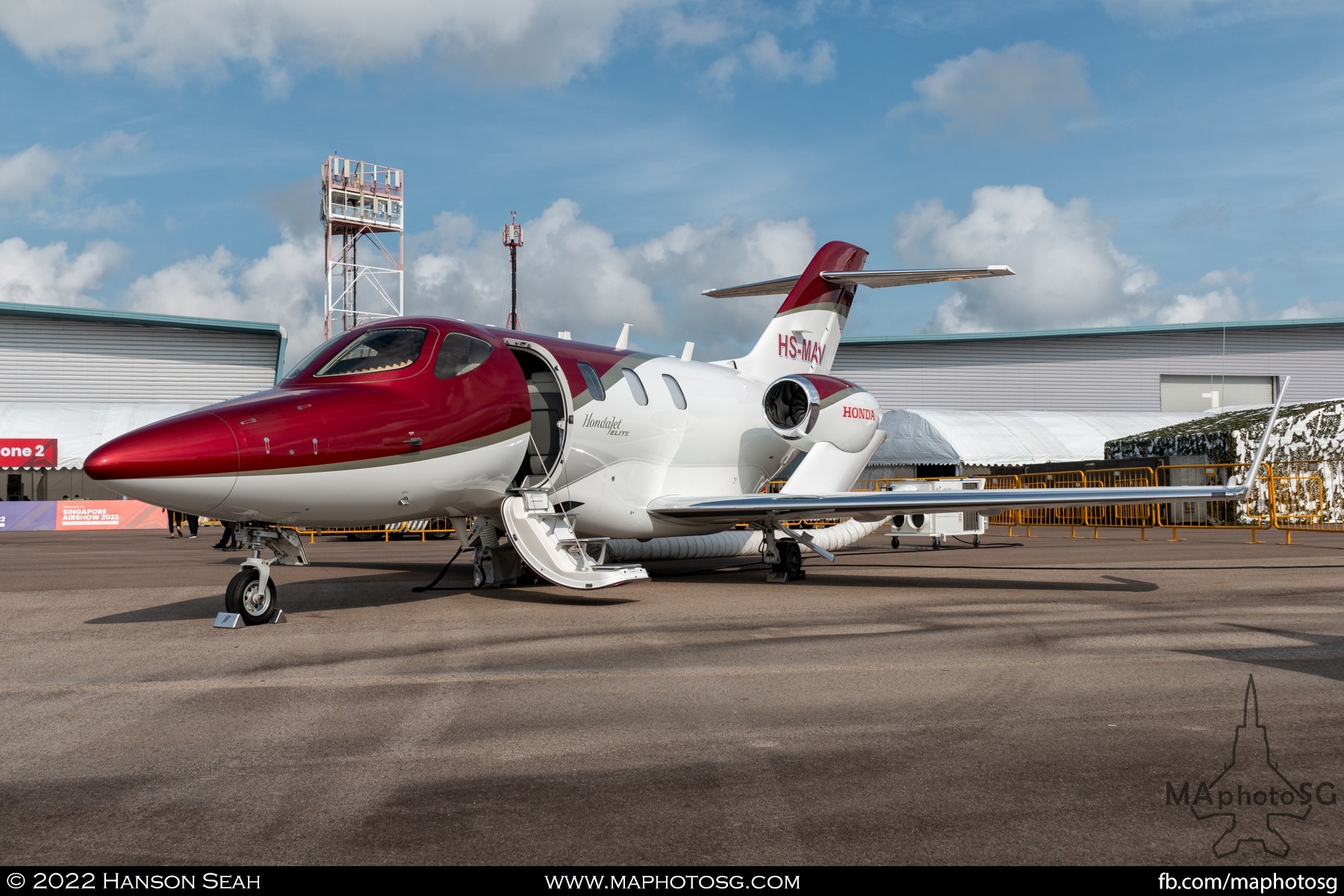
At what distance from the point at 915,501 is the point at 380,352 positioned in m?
6.37

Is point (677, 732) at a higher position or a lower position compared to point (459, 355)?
lower

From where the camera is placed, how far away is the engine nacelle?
14.4 metres

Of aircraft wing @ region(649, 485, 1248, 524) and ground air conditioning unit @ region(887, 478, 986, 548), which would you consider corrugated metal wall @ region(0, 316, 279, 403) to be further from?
aircraft wing @ region(649, 485, 1248, 524)

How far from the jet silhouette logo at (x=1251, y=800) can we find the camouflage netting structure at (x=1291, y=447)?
27796mm

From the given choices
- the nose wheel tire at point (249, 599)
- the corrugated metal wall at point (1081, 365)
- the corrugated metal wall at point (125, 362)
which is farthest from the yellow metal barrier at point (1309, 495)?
the corrugated metal wall at point (125, 362)

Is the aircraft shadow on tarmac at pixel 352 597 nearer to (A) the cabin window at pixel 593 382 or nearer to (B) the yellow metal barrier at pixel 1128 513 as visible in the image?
(A) the cabin window at pixel 593 382

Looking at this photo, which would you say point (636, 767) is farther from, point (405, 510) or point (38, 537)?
point (38, 537)

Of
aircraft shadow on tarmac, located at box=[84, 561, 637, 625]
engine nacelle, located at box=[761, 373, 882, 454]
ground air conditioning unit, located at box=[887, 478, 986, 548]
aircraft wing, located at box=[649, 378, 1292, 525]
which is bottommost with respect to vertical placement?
aircraft shadow on tarmac, located at box=[84, 561, 637, 625]

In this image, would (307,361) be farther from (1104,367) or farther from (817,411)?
(1104,367)

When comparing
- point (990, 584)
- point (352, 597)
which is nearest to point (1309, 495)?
point (990, 584)

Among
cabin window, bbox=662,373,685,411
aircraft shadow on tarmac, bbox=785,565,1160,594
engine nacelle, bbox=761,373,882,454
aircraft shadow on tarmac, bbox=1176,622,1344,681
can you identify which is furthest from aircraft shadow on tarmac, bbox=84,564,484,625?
aircraft shadow on tarmac, bbox=1176,622,1344,681

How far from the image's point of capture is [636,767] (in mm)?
4727

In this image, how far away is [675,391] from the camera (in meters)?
14.5

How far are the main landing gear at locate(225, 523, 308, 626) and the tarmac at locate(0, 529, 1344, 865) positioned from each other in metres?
0.34
